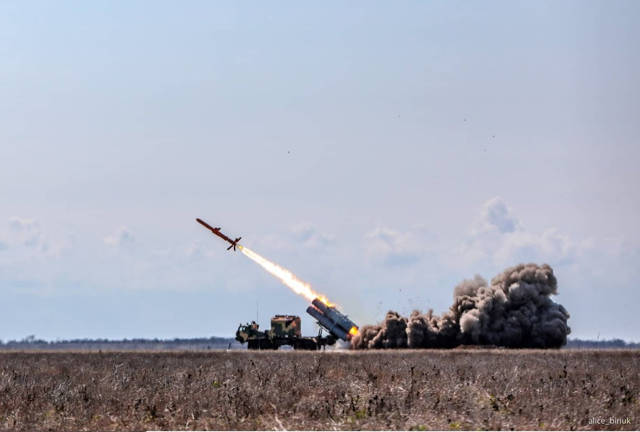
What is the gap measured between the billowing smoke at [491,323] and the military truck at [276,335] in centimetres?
807

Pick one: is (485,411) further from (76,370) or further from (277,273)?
(277,273)

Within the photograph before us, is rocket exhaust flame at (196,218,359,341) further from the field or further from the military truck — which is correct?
the field

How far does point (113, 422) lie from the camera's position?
28.2 m

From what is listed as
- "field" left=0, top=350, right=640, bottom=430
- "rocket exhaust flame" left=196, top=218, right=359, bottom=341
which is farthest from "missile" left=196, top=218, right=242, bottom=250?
"field" left=0, top=350, right=640, bottom=430

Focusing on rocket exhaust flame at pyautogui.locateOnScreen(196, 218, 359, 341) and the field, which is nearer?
the field

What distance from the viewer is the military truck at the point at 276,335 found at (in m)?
96.0

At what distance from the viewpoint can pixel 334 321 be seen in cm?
9019

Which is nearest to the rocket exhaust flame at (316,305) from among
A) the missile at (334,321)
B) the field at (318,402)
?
the missile at (334,321)

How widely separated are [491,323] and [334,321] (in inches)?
537

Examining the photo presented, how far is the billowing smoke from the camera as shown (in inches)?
3447

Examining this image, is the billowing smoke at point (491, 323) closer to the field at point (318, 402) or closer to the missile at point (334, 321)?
the missile at point (334, 321)

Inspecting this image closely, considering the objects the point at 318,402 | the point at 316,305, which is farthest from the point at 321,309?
the point at 318,402

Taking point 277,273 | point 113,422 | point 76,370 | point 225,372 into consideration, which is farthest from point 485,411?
point 277,273

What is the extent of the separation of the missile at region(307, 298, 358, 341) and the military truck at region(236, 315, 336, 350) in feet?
14.8
